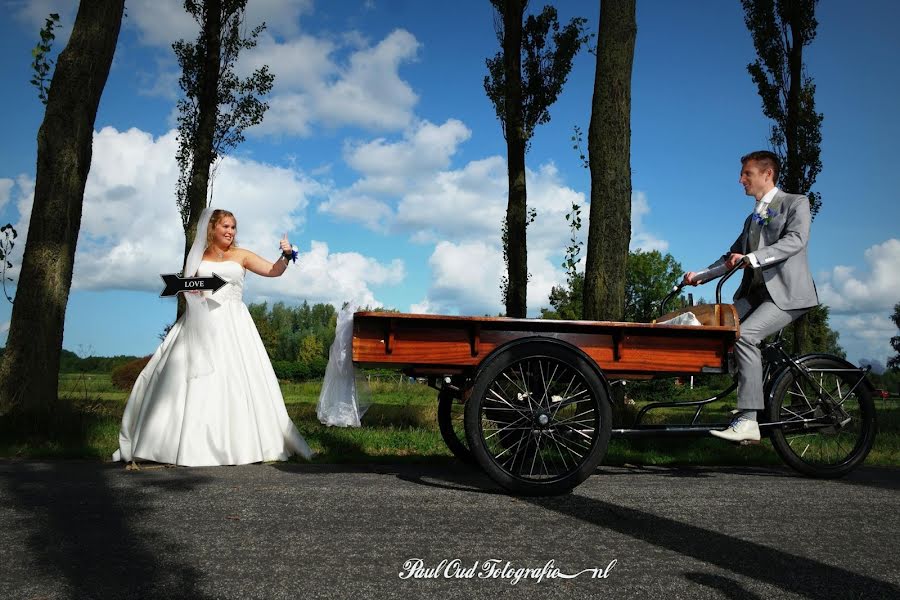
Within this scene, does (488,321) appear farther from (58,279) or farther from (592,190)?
(58,279)

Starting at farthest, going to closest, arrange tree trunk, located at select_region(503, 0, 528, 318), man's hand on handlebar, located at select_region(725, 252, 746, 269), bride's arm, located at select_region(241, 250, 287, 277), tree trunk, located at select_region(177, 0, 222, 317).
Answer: tree trunk, located at select_region(177, 0, 222, 317) < tree trunk, located at select_region(503, 0, 528, 318) < bride's arm, located at select_region(241, 250, 287, 277) < man's hand on handlebar, located at select_region(725, 252, 746, 269)

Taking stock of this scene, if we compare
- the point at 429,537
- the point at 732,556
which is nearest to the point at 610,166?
the point at 732,556

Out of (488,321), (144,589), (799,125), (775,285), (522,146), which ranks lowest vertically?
(144,589)

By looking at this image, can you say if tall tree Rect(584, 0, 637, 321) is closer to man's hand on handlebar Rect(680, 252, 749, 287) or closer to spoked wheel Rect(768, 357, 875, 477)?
man's hand on handlebar Rect(680, 252, 749, 287)

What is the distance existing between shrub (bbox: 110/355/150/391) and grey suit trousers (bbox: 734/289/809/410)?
24003mm

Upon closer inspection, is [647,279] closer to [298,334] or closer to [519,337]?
[298,334]

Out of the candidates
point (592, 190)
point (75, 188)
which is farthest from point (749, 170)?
point (75, 188)

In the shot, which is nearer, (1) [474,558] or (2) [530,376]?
(1) [474,558]

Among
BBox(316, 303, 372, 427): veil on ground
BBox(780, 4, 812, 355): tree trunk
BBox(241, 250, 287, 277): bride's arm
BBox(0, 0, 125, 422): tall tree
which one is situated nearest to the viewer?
BBox(316, 303, 372, 427): veil on ground

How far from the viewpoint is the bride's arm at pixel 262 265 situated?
7.01 meters

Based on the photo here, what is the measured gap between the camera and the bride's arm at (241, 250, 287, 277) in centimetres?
701

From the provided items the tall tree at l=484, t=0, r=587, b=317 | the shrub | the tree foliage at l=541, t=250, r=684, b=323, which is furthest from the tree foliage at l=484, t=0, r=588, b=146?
the tree foliage at l=541, t=250, r=684, b=323

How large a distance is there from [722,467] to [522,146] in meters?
7.84

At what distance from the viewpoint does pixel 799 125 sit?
21.1 metres
